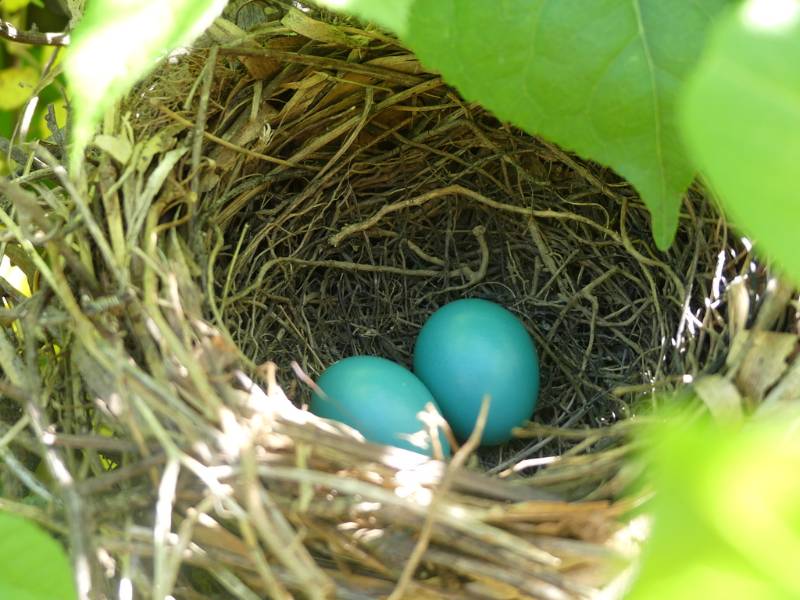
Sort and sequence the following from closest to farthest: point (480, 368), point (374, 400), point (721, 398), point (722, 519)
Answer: point (722, 519) → point (721, 398) → point (374, 400) → point (480, 368)

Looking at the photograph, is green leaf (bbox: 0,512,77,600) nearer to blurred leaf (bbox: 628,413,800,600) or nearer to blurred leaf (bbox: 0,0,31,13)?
blurred leaf (bbox: 628,413,800,600)

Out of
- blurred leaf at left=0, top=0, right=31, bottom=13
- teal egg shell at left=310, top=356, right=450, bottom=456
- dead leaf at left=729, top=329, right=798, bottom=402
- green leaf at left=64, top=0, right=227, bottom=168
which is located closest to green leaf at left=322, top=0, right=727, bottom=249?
dead leaf at left=729, top=329, right=798, bottom=402

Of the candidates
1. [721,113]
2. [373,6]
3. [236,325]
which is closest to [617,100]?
[373,6]

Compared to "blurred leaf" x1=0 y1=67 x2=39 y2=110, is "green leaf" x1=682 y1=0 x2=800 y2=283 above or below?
above

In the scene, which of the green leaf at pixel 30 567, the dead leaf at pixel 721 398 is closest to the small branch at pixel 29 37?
the green leaf at pixel 30 567

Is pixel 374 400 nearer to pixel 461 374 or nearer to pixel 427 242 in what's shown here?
pixel 461 374

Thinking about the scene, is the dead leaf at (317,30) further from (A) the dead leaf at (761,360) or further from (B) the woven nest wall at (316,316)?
(A) the dead leaf at (761,360)

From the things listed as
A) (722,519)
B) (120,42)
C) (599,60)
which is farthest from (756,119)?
(599,60)
